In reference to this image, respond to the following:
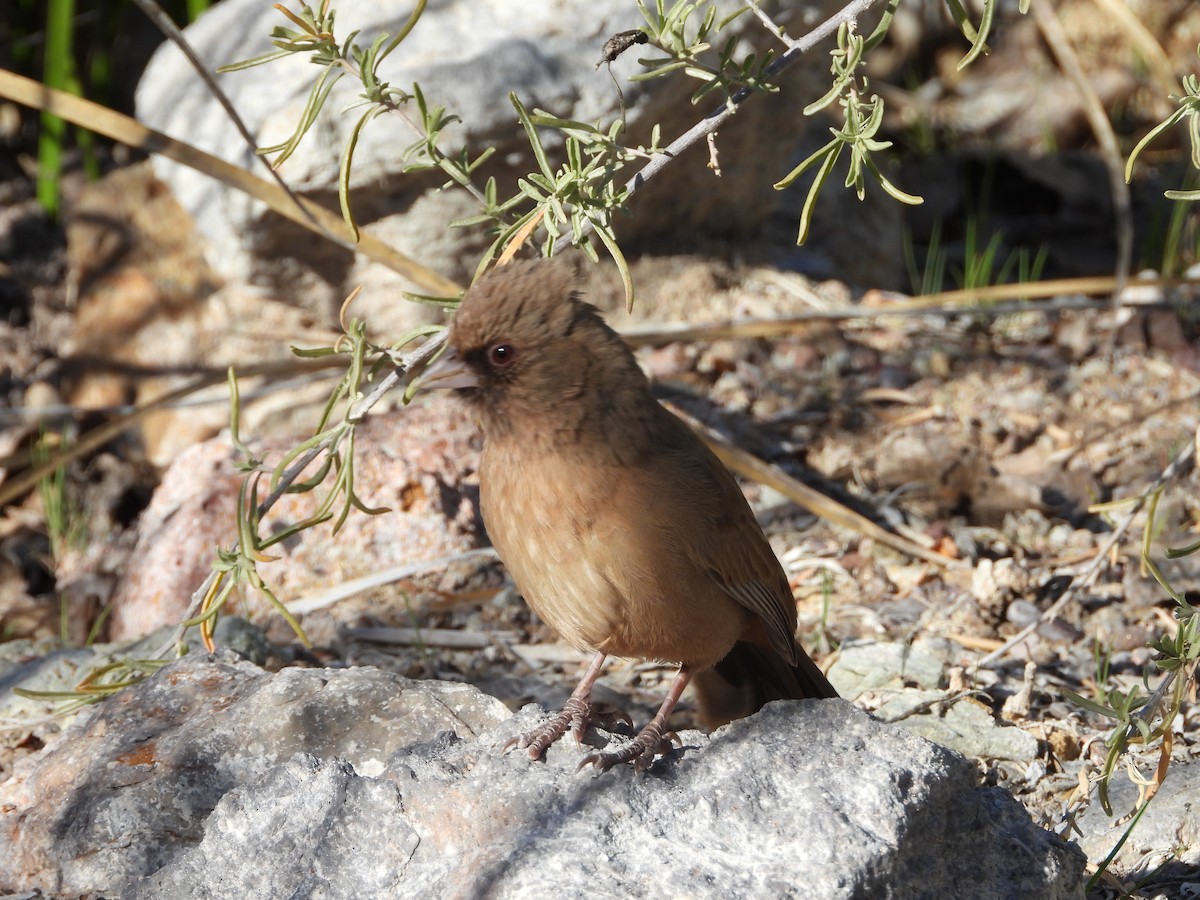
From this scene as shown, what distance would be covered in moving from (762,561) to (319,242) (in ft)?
8.55

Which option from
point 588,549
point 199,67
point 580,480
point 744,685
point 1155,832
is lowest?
point 1155,832

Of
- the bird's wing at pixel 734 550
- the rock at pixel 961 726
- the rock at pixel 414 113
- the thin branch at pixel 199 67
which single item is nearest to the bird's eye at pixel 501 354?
the bird's wing at pixel 734 550

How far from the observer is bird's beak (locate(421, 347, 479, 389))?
3.23m

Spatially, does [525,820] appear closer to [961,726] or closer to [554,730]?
[554,730]

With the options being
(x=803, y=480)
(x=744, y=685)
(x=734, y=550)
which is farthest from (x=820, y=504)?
(x=734, y=550)

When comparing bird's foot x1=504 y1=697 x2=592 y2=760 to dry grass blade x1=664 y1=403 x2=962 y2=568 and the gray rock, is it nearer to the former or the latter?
the gray rock

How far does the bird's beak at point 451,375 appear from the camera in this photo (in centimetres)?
323

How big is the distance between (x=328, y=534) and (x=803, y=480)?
1800mm

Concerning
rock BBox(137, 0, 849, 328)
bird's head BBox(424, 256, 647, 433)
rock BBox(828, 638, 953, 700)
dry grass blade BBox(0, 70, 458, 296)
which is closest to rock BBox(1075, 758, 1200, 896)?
rock BBox(828, 638, 953, 700)

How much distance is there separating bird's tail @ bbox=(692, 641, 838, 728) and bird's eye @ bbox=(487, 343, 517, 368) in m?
1.13

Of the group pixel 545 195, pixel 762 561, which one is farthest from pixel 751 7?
pixel 762 561

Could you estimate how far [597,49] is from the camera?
5.20 meters

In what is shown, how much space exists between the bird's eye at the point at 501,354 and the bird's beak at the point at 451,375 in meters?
0.06

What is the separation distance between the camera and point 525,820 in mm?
2578
